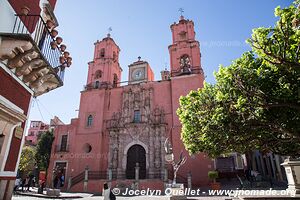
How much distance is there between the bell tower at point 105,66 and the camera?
82.8ft

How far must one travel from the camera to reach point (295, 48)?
18.2ft

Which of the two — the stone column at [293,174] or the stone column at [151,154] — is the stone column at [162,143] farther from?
the stone column at [293,174]

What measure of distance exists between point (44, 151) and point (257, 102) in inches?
1213

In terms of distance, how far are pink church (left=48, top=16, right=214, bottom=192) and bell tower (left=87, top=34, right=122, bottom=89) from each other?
120 mm

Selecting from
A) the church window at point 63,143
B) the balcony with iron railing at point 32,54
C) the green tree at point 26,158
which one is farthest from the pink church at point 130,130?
the balcony with iron railing at point 32,54

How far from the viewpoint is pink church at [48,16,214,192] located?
1864 centimetres

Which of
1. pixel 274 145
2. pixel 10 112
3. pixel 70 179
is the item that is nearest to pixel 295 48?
pixel 274 145

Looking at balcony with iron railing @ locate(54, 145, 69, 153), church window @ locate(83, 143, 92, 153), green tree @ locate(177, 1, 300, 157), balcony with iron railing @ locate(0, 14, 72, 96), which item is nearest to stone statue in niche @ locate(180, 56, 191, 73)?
church window @ locate(83, 143, 92, 153)

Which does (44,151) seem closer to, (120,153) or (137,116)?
(120,153)

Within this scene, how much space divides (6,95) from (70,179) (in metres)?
16.5

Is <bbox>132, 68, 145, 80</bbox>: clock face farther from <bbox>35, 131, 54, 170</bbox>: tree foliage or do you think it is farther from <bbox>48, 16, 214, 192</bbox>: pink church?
<bbox>35, 131, 54, 170</bbox>: tree foliage

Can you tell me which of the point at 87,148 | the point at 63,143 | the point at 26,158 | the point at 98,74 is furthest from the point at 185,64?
the point at 26,158

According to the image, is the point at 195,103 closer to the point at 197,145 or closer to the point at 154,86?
the point at 197,145

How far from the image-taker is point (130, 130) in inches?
852
